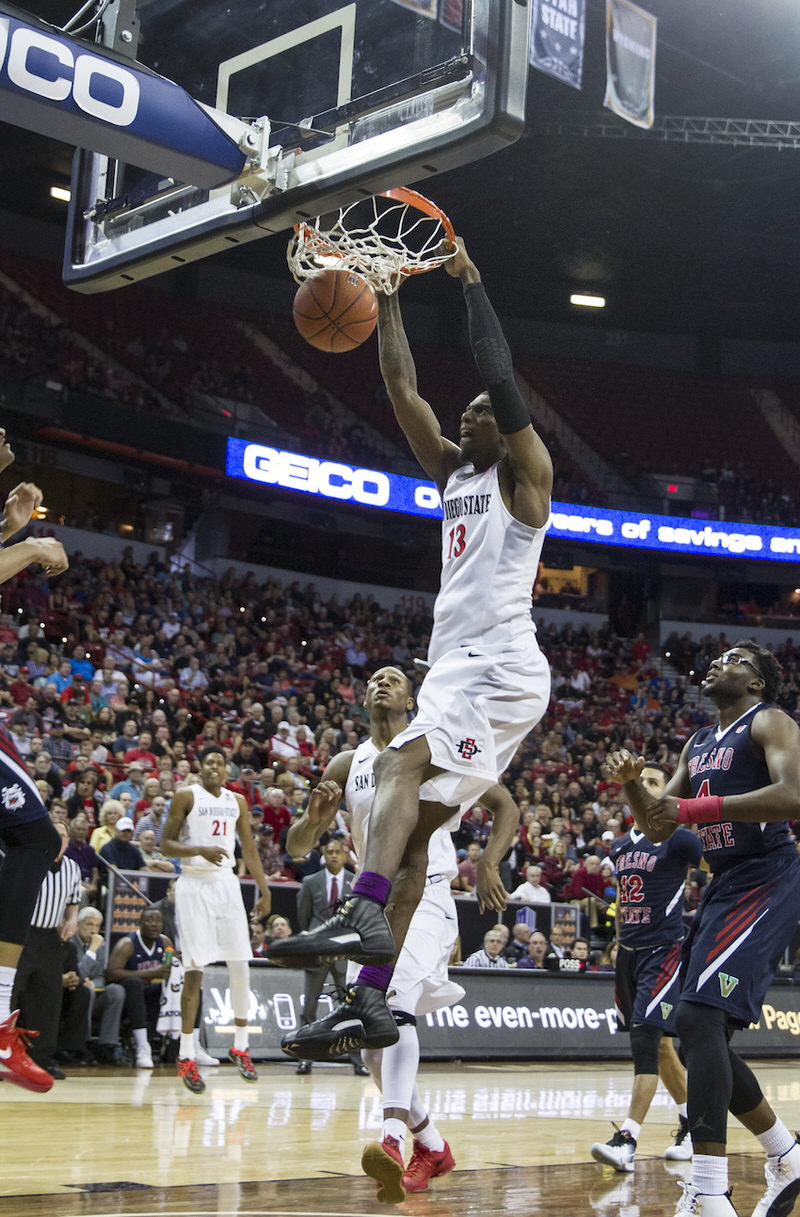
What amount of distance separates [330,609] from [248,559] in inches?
95.4

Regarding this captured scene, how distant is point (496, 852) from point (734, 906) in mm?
1092

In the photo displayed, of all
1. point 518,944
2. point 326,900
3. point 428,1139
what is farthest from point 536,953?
point 428,1139

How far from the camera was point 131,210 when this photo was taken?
19.2 feet

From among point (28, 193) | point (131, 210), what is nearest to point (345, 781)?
point (131, 210)

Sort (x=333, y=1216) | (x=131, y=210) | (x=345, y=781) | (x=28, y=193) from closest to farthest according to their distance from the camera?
(x=333, y=1216) < (x=131, y=210) < (x=345, y=781) < (x=28, y=193)

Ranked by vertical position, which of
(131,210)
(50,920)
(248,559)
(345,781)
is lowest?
(50,920)

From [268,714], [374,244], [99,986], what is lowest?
[99,986]

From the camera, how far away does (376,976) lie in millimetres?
4102

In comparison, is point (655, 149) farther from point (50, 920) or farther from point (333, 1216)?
point (333, 1216)

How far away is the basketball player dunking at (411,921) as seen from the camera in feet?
17.6

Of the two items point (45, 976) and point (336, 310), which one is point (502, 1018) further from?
point (336, 310)

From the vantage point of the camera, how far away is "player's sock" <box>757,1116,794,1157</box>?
16.1 feet

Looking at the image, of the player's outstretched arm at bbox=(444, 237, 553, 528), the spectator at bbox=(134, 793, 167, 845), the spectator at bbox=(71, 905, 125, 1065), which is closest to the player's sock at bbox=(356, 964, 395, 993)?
the player's outstretched arm at bbox=(444, 237, 553, 528)

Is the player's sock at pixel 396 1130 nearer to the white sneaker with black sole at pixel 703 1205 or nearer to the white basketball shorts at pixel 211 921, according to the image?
the white sneaker with black sole at pixel 703 1205
